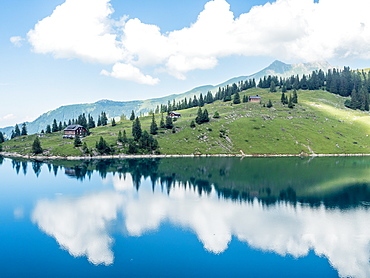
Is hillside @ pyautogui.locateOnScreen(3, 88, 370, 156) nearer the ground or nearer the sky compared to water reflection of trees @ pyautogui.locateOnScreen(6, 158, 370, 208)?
nearer the sky

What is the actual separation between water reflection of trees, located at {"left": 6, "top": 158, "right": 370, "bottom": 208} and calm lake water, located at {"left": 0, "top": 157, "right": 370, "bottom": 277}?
2.00ft

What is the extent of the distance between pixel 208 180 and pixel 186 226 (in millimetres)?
45755

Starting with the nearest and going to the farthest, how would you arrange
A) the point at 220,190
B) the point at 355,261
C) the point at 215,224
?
the point at 355,261 → the point at 215,224 → the point at 220,190

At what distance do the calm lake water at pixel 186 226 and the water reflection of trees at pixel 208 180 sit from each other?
2.00ft

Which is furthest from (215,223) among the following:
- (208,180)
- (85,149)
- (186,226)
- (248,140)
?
(248,140)

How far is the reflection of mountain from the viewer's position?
4450 cm

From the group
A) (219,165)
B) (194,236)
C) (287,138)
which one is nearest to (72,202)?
(194,236)

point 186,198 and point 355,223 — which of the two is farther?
point 186,198

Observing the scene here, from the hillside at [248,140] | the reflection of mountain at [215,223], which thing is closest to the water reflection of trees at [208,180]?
the reflection of mountain at [215,223]

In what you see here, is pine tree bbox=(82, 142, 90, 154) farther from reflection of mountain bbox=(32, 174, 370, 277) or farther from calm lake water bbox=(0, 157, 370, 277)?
reflection of mountain bbox=(32, 174, 370, 277)

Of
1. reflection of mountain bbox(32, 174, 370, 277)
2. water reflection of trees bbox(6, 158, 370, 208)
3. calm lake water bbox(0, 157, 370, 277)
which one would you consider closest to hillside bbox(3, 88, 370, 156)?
water reflection of trees bbox(6, 158, 370, 208)

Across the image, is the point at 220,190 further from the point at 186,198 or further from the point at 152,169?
the point at 152,169

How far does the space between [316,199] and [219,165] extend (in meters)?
59.7

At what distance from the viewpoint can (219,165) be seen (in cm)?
12975
